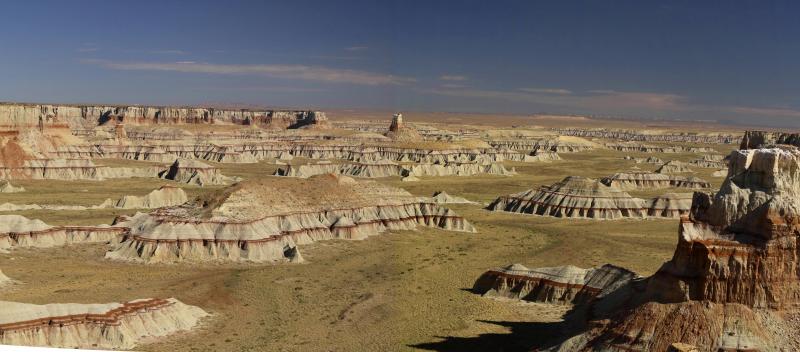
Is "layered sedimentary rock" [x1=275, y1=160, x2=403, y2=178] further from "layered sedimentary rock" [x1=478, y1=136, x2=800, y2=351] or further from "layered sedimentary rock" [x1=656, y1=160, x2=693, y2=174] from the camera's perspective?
"layered sedimentary rock" [x1=478, y1=136, x2=800, y2=351]

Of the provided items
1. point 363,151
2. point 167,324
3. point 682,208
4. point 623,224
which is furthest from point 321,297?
point 363,151

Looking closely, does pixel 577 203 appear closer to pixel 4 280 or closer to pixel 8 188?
pixel 4 280

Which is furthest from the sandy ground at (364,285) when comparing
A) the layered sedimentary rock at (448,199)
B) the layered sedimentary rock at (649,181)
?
the layered sedimentary rock at (649,181)

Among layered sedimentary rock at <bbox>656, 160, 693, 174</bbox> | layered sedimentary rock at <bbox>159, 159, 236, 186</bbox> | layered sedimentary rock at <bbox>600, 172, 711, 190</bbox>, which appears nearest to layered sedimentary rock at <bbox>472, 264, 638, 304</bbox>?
layered sedimentary rock at <bbox>600, 172, 711, 190</bbox>

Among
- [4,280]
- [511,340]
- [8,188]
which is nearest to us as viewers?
[511,340]

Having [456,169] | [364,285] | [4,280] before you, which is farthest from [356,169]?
[4,280]

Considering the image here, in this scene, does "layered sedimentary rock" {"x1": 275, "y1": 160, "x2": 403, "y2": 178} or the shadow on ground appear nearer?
the shadow on ground

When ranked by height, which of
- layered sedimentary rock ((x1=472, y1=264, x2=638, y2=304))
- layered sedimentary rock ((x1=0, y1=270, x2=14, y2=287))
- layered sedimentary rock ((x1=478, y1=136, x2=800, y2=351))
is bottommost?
layered sedimentary rock ((x1=0, y1=270, x2=14, y2=287))
